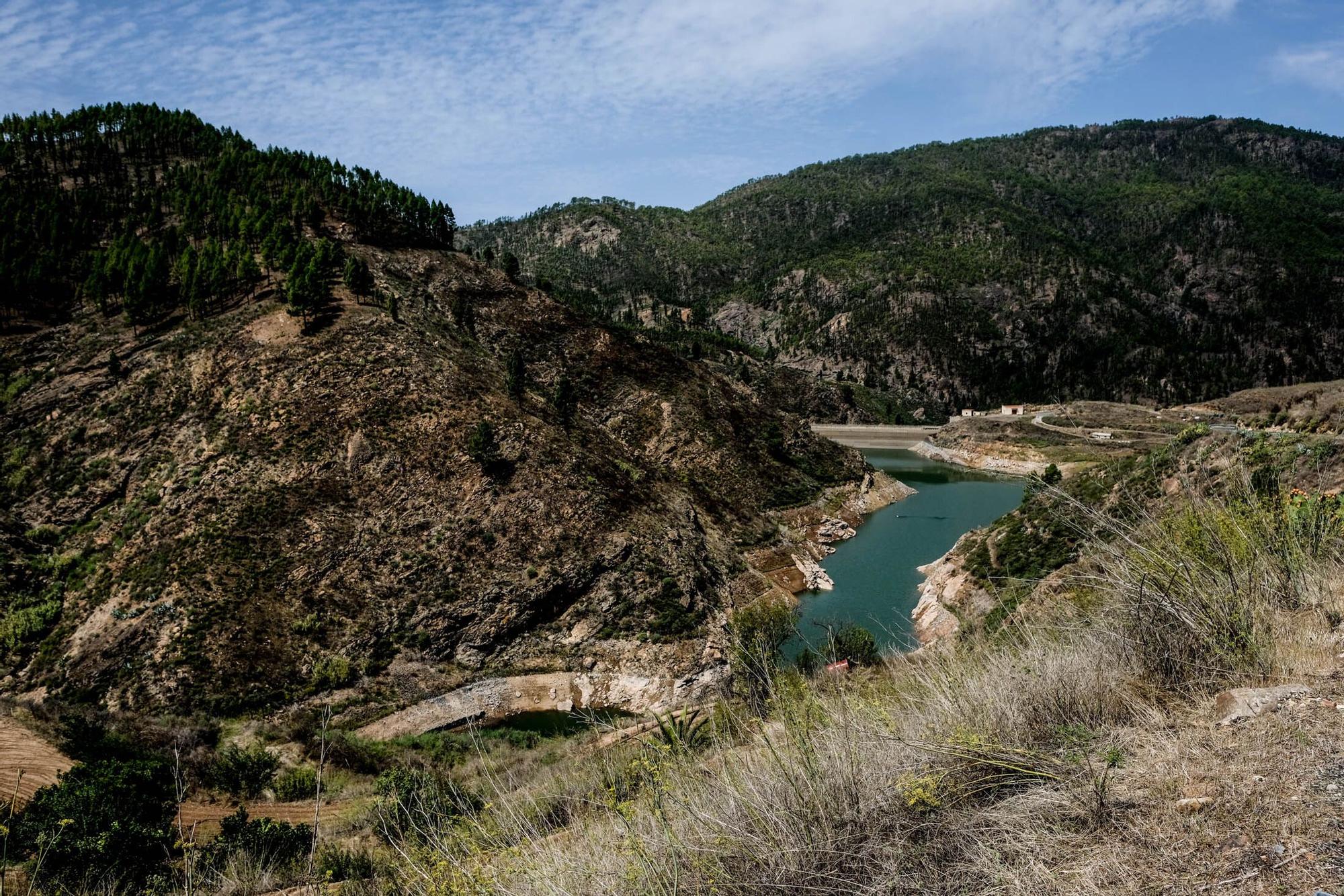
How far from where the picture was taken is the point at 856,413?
5221 inches

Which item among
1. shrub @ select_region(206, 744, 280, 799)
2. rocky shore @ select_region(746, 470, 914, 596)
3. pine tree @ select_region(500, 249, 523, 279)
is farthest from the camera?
pine tree @ select_region(500, 249, 523, 279)

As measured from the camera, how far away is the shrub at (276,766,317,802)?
68.3ft

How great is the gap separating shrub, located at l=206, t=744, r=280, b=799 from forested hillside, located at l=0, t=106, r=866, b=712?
6.20 metres

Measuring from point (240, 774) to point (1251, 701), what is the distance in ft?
80.8

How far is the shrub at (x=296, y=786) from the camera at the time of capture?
820 inches

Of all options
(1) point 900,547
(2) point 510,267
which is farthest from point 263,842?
(2) point 510,267

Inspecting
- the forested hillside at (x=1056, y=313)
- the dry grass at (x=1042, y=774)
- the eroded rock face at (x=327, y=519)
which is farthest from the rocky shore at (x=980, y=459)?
the dry grass at (x=1042, y=774)

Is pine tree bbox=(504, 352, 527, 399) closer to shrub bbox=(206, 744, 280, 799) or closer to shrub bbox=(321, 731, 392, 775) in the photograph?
shrub bbox=(321, 731, 392, 775)

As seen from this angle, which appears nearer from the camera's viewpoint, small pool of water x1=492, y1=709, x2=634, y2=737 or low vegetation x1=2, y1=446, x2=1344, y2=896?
low vegetation x1=2, y1=446, x2=1344, y2=896

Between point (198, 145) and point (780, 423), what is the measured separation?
66711 mm

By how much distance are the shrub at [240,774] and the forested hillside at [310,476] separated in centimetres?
620

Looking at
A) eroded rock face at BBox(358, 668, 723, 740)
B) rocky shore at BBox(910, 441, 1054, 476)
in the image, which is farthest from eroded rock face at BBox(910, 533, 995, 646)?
rocky shore at BBox(910, 441, 1054, 476)

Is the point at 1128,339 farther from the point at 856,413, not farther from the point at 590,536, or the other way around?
the point at 590,536

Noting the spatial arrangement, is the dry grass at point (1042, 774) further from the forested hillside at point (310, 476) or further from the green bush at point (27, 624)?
the green bush at point (27, 624)
